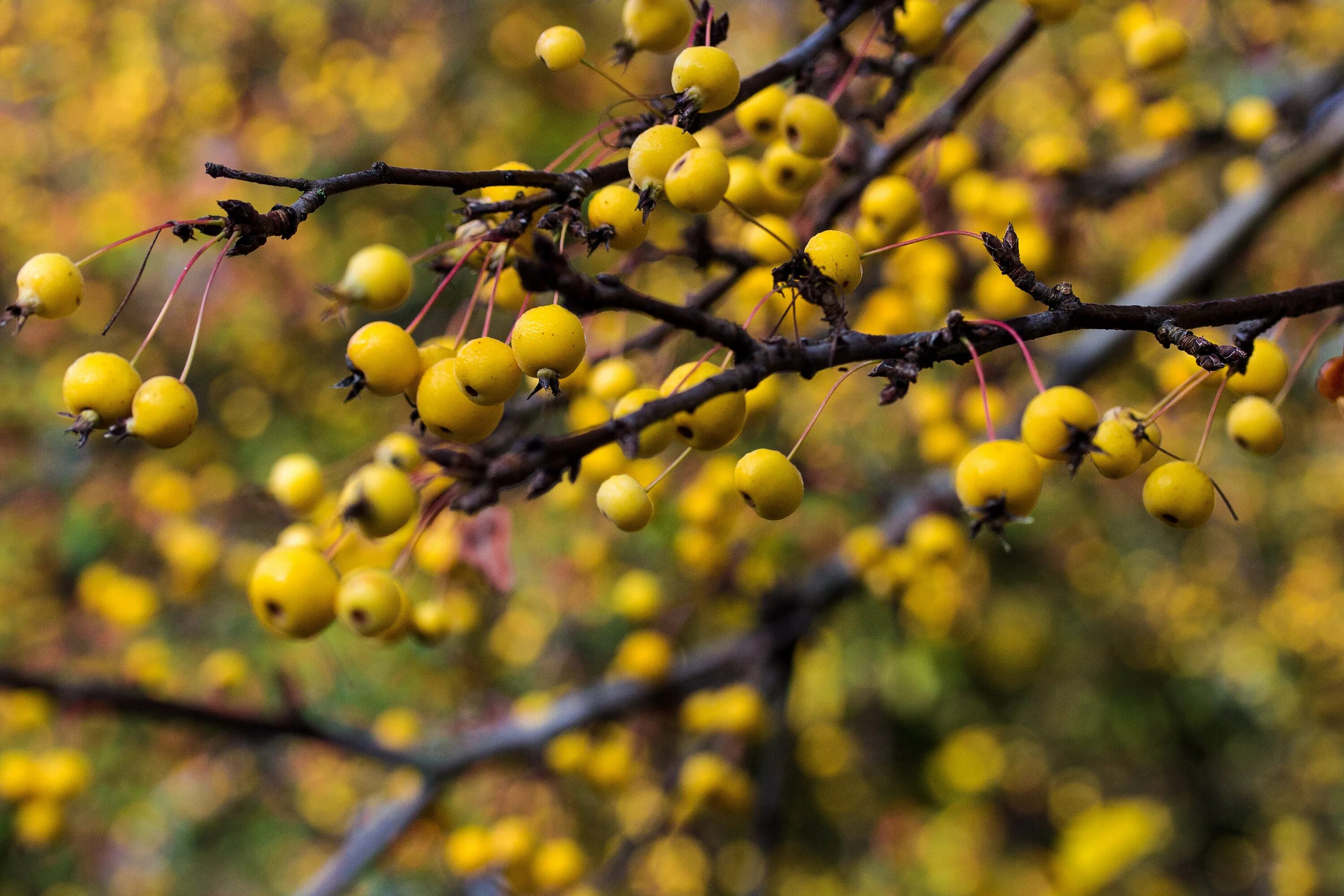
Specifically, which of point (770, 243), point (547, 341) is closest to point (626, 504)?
point (547, 341)

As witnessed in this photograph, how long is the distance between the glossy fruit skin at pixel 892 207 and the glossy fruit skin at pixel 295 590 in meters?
1.18

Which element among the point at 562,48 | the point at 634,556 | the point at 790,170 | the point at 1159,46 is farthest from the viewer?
the point at 634,556

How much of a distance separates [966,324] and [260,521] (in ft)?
7.93

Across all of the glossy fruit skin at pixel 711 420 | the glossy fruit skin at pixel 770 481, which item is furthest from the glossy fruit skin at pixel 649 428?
the glossy fruit skin at pixel 770 481

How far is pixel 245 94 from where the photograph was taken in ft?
20.8

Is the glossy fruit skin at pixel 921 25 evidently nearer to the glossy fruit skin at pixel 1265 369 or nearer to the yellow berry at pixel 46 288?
the glossy fruit skin at pixel 1265 369

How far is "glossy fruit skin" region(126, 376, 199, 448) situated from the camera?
1.12 m

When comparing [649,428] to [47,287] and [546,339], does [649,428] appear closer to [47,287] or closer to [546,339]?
[546,339]

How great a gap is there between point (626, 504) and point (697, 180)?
45cm

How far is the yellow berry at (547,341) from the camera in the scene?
1.04 m

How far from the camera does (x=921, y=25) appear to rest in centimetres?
155

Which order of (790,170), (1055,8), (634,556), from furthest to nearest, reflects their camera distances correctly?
(634,556) → (1055,8) → (790,170)

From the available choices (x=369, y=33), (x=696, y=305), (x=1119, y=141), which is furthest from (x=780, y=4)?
(x=696, y=305)

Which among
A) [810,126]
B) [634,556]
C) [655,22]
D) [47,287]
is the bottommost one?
[634,556]
